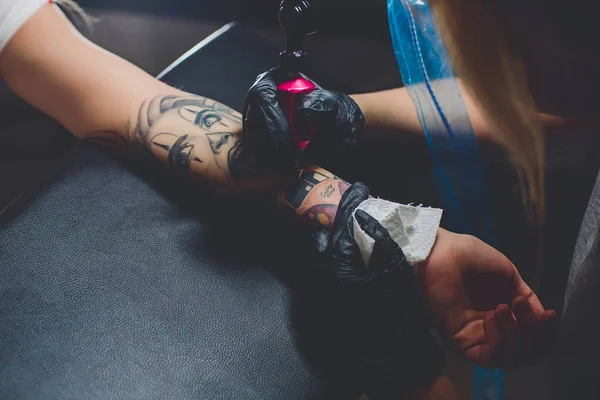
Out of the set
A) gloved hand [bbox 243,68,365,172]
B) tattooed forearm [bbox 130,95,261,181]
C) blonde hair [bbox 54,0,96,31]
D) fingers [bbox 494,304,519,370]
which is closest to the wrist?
gloved hand [bbox 243,68,365,172]

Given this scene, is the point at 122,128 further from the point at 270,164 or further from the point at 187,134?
the point at 270,164

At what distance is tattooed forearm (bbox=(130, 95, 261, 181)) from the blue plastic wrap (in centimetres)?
27

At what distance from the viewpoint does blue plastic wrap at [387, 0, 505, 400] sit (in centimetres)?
71

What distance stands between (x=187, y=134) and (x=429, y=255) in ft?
1.48

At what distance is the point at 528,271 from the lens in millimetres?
838

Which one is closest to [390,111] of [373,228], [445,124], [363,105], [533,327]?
[363,105]

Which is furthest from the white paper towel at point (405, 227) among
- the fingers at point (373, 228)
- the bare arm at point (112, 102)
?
the bare arm at point (112, 102)

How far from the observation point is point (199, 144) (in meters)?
0.87

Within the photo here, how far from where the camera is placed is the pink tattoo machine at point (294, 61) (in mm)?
706

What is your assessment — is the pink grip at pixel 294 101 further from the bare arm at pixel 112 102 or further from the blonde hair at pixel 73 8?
the blonde hair at pixel 73 8

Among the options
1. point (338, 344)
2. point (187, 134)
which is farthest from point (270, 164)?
point (338, 344)

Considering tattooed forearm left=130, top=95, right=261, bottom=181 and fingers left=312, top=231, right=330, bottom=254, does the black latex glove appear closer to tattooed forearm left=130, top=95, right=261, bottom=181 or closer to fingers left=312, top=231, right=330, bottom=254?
fingers left=312, top=231, right=330, bottom=254

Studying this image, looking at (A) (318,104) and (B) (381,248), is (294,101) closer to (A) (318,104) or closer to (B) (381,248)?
(A) (318,104)

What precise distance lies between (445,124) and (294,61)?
0.23 metres
